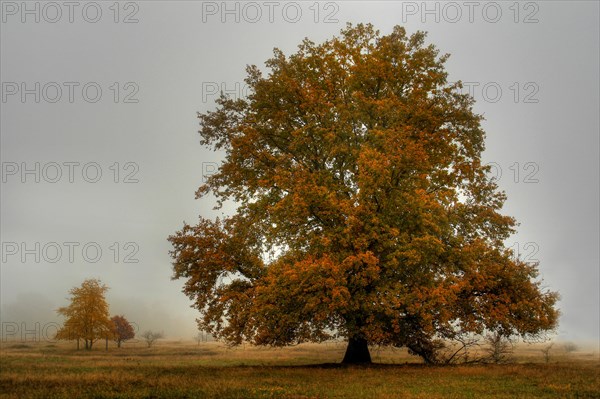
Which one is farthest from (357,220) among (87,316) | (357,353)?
(87,316)

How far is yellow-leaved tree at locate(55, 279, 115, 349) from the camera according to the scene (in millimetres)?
61594

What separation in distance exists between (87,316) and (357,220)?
53.9 meters

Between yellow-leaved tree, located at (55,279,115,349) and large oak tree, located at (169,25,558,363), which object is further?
yellow-leaved tree, located at (55,279,115,349)

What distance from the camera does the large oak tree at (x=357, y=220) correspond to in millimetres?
21359

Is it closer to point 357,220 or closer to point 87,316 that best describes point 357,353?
point 357,220

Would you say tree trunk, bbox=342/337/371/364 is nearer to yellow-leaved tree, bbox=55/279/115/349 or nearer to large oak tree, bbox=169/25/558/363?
large oak tree, bbox=169/25/558/363

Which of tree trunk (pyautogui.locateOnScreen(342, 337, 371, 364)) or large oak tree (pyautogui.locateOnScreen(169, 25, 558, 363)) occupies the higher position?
large oak tree (pyautogui.locateOnScreen(169, 25, 558, 363))

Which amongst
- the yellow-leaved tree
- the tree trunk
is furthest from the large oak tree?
the yellow-leaved tree

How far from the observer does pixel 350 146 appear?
83.6ft

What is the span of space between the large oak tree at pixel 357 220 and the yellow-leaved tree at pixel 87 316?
4347cm

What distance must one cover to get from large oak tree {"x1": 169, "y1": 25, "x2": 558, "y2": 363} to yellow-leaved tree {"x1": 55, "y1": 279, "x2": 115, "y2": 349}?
43465 mm

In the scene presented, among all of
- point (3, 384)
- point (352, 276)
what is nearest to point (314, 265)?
point (352, 276)

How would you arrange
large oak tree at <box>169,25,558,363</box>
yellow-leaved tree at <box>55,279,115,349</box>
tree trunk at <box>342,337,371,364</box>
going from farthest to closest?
yellow-leaved tree at <box>55,279,115,349</box>, tree trunk at <box>342,337,371,364</box>, large oak tree at <box>169,25,558,363</box>

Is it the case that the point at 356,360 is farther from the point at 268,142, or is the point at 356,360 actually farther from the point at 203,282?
the point at 268,142
